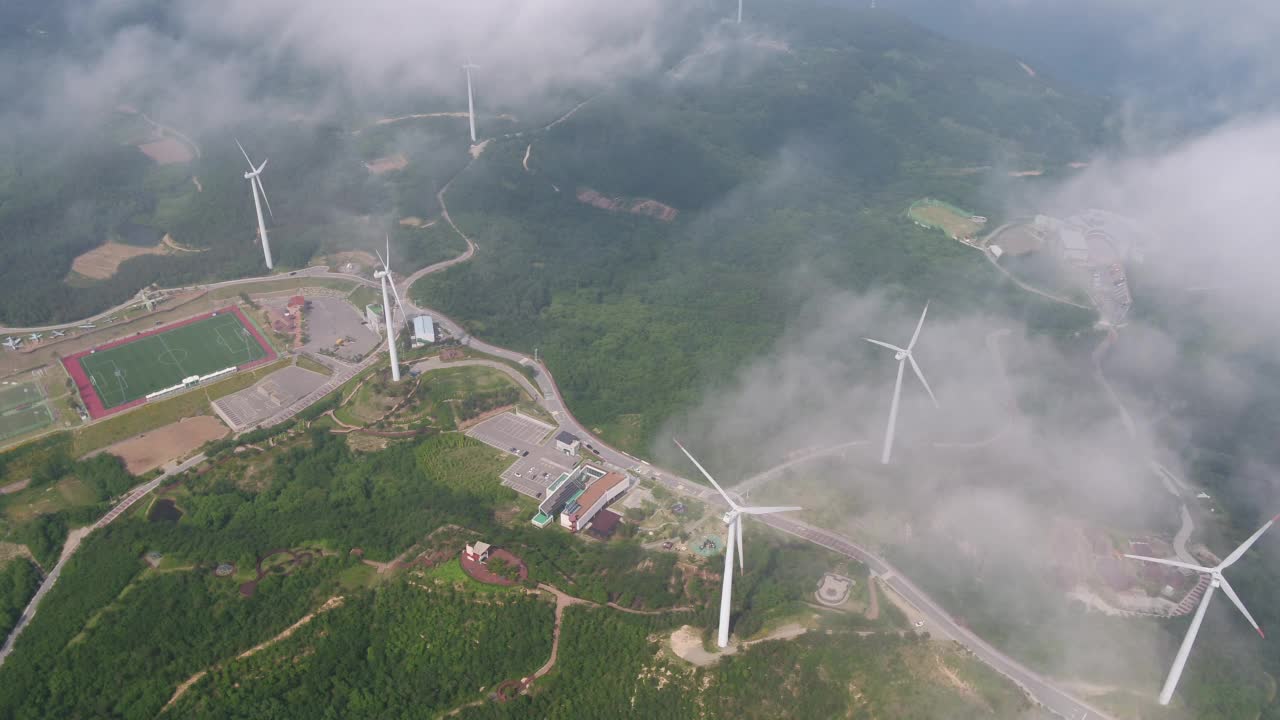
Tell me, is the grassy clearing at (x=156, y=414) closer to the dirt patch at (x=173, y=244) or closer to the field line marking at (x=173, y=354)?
the field line marking at (x=173, y=354)

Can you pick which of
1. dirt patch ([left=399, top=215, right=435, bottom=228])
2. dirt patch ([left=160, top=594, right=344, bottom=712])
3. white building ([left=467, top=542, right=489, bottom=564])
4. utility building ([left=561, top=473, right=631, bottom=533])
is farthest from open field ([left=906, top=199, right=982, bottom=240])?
dirt patch ([left=160, top=594, right=344, bottom=712])

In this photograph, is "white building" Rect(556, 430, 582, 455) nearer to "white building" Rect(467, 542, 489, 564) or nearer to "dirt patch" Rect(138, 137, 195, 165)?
"white building" Rect(467, 542, 489, 564)

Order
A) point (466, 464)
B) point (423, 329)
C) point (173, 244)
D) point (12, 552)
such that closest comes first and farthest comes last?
1. point (12, 552)
2. point (466, 464)
3. point (423, 329)
4. point (173, 244)

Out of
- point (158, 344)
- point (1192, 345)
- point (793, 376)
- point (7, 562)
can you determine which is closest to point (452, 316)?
point (158, 344)

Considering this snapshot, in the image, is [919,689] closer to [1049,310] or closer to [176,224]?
[1049,310]

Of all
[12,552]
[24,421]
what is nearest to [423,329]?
[24,421]

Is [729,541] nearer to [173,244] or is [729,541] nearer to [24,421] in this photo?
[24,421]
